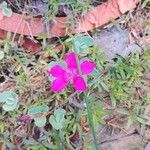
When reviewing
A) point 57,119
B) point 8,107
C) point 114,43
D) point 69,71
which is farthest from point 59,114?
point 69,71

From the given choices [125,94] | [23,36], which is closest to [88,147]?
[125,94]

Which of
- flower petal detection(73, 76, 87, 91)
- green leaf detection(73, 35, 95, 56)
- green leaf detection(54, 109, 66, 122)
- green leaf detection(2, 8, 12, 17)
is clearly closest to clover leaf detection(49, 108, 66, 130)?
green leaf detection(54, 109, 66, 122)

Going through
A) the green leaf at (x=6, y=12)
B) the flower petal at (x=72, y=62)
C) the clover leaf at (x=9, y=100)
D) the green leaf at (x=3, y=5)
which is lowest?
the clover leaf at (x=9, y=100)

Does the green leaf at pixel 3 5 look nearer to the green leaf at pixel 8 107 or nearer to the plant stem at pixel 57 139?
the green leaf at pixel 8 107

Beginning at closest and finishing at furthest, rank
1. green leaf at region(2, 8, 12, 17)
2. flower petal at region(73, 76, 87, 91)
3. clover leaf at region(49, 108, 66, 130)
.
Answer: flower petal at region(73, 76, 87, 91), clover leaf at region(49, 108, 66, 130), green leaf at region(2, 8, 12, 17)

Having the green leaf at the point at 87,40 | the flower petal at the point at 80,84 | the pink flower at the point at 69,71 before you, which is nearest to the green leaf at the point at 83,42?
the green leaf at the point at 87,40

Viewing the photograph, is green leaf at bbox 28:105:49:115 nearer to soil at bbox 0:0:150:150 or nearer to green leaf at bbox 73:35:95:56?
soil at bbox 0:0:150:150

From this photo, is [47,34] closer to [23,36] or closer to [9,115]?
[23,36]
